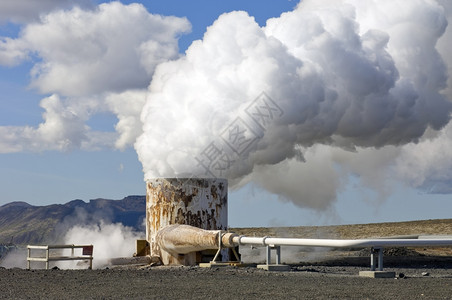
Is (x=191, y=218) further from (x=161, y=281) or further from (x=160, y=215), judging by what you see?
(x=161, y=281)

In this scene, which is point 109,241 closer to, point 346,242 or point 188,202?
point 188,202

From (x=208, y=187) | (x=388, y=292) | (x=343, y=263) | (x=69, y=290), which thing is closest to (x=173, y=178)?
(x=208, y=187)

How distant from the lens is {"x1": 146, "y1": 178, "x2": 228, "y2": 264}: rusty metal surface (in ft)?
77.1

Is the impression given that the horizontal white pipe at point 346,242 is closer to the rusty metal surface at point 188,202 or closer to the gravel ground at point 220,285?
the gravel ground at point 220,285

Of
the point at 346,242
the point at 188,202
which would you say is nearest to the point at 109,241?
the point at 188,202

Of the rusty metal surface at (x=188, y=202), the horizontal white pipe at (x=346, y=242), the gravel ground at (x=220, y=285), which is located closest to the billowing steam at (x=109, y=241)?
the rusty metal surface at (x=188, y=202)

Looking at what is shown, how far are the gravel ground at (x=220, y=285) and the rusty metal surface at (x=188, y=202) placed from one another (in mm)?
2750

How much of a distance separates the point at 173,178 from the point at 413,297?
11.4 m

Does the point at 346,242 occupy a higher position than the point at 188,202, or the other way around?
the point at 188,202

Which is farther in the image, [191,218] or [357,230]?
[357,230]

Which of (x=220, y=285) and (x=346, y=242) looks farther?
(x=346, y=242)

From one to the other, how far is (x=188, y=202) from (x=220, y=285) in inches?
318

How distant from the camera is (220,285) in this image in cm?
1557

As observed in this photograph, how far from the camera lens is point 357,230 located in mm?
46969
